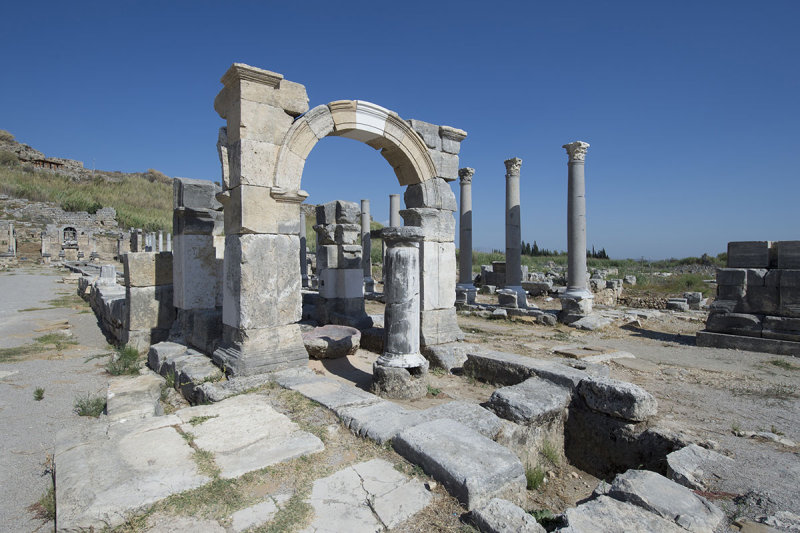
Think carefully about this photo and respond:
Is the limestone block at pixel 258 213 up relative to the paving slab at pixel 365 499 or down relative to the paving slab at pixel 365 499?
up

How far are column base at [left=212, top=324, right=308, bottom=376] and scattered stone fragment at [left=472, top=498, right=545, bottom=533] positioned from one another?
3.33 metres

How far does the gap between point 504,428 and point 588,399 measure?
4.21 ft

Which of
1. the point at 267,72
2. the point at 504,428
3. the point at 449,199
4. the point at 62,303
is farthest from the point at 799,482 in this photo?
the point at 62,303

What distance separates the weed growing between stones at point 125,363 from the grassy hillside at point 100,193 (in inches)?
1209

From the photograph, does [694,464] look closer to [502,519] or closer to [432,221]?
[502,519]

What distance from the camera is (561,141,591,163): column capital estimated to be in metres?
11.5

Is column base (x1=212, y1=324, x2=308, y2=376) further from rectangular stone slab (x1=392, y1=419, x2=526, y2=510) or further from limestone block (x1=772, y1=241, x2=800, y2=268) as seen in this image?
limestone block (x1=772, y1=241, x2=800, y2=268)

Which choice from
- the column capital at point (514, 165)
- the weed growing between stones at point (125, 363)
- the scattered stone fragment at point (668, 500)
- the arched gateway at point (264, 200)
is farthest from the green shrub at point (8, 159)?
the scattered stone fragment at point (668, 500)

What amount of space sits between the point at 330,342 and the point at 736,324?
26.8 feet

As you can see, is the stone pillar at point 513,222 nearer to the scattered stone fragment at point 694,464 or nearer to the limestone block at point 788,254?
the limestone block at point 788,254

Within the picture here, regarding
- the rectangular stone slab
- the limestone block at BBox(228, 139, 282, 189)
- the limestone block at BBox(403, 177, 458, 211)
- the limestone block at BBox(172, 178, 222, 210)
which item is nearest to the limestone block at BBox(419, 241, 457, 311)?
the limestone block at BBox(403, 177, 458, 211)

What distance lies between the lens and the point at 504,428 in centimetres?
376

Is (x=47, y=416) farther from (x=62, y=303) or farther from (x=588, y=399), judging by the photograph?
(x=62, y=303)

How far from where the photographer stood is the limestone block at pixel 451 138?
689cm
